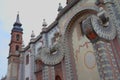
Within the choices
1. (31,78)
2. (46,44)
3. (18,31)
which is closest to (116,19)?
(46,44)

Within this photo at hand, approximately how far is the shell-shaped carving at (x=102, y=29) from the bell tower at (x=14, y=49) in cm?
1995

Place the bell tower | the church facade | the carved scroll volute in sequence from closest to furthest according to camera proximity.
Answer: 1. the carved scroll volute
2. the church facade
3. the bell tower

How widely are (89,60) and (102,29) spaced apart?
4.60 meters

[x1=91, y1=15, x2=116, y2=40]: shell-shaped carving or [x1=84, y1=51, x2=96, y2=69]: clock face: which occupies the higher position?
[x1=91, y1=15, x2=116, y2=40]: shell-shaped carving

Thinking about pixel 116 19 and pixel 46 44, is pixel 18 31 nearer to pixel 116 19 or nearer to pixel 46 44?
pixel 46 44

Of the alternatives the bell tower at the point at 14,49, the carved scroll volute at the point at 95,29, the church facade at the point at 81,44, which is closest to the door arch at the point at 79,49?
the church facade at the point at 81,44

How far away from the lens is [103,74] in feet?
26.0

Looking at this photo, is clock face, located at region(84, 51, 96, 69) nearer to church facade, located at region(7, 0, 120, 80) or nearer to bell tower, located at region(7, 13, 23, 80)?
church facade, located at region(7, 0, 120, 80)

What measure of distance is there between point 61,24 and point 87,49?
413 cm

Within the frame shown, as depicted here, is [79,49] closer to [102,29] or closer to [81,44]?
[81,44]

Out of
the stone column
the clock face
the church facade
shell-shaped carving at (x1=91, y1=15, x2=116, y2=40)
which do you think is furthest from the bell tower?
shell-shaped carving at (x1=91, y1=15, x2=116, y2=40)

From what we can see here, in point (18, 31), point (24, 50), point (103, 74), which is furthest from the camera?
point (18, 31)

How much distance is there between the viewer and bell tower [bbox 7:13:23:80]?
86.9 ft

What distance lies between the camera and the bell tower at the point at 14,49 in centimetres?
2650
